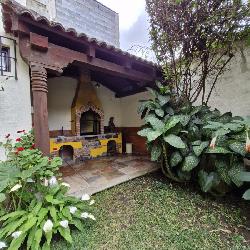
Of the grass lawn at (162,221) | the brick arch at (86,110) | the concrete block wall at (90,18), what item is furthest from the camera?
the concrete block wall at (90,18)

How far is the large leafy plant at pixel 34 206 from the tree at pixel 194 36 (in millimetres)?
2871

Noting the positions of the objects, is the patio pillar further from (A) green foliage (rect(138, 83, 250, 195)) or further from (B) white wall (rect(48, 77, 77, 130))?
(B) white wall (rect(48, 77, 77, 130))

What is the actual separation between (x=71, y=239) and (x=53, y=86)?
441 cm

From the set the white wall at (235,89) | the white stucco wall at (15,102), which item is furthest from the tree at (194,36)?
the white stucco wall at (15,102)


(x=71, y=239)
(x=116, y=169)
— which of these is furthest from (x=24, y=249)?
(x=116, y=169)

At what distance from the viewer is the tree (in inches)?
130

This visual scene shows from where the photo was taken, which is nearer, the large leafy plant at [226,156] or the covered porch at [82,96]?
the large leafy plant at [226,156]

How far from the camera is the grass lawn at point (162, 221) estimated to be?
213cm

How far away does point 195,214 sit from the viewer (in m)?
2.70

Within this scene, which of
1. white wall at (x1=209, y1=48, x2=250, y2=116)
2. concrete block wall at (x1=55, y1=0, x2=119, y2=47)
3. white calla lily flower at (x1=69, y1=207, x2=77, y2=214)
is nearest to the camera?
white calla lily flower at (x1=69, y1=207, x2=77, y2=214)

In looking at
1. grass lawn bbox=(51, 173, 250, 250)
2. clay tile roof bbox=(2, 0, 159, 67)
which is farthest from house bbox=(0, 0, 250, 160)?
grass lawn bbox=(51, 173, 250, 250)

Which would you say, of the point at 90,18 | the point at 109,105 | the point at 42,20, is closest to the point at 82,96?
the point at 109,105

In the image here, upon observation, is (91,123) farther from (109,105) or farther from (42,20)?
(42,20)

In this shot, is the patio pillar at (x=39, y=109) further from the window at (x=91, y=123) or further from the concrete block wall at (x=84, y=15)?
the concrete block wall at (x=84, y=15)
